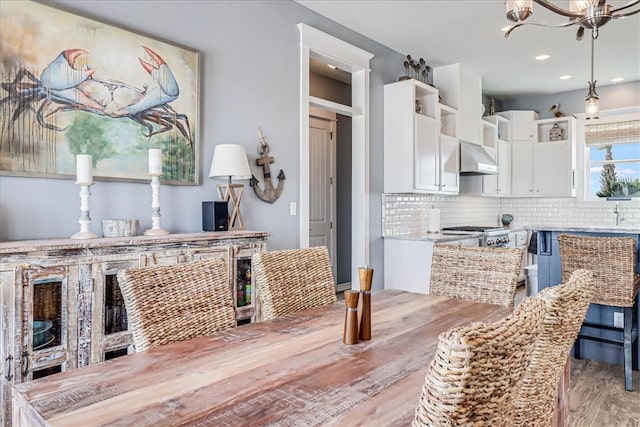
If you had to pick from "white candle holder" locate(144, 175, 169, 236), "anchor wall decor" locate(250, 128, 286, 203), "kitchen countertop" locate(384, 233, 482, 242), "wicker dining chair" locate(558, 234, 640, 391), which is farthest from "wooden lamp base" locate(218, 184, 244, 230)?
"wicker dining chair" locate(558, 234, 640, 391)

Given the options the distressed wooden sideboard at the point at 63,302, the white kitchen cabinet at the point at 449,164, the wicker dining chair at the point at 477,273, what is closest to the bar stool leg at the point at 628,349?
the wicker dining chair at the point at 477,273

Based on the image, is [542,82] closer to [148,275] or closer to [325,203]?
[325,203]

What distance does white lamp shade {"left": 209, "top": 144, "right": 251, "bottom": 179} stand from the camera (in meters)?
2.74

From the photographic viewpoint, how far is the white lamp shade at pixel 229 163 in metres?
2.74

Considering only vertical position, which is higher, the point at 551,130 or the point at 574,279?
the point at 551,130

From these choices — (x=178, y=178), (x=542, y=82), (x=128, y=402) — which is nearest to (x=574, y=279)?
(x=128, y=402)

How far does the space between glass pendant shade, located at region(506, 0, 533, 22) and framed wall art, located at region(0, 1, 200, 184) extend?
1.91 meters

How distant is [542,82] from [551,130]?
83 centimetres

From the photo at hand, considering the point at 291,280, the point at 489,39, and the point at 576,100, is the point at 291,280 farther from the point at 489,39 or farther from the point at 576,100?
the point at 576,100

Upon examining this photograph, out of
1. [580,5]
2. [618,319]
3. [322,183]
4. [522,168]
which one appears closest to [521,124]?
[522,168]

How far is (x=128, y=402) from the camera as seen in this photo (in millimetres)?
955

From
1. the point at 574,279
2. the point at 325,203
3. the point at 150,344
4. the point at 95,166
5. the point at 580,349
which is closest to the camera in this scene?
the point at 574,279

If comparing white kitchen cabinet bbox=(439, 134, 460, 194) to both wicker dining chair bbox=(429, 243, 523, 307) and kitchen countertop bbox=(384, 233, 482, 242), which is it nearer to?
kitchen countertop bbox=(384, 233, 482, 242)

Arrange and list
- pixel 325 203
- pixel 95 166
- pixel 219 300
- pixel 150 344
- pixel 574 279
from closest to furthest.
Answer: pixel 574 279 → pixel 150 344 → pixel 219 300 → pixel 95 166 → pixel 325 203
